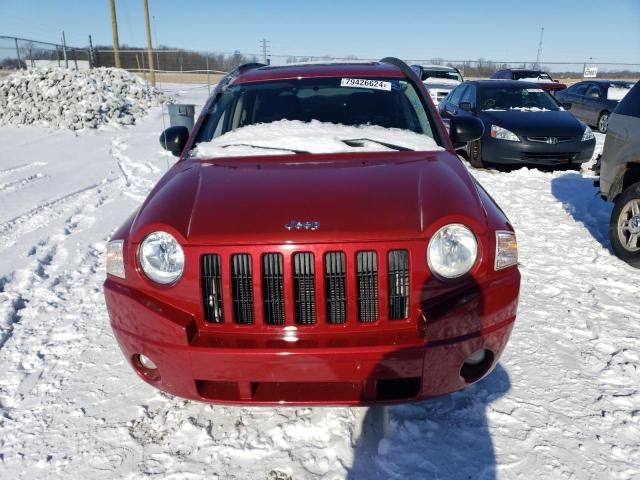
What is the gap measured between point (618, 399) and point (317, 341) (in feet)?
5.94

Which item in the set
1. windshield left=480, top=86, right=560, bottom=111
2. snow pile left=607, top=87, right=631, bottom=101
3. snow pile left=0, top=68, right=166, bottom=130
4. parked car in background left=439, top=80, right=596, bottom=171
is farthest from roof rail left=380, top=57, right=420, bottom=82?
snow pile left=607, top=87, right=631, bottom=101

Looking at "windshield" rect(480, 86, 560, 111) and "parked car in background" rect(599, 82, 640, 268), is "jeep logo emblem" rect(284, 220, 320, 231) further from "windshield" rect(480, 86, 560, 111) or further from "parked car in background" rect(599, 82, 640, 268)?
"windshield" rect(480, 86, 560, 111)

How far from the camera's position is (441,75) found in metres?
17.7

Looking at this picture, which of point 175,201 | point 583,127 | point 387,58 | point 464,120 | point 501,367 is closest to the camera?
point 175,201

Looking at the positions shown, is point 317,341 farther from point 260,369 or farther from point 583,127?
point 583,127

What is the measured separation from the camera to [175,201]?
245cm

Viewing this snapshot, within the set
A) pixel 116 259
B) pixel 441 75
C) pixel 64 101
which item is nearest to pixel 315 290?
pixel 116 259

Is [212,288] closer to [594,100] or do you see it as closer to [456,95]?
[456,95]

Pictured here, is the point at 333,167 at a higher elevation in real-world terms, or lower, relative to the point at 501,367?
higher

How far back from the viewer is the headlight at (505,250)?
228 cm

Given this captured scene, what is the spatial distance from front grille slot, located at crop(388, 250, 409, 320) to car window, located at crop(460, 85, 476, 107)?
8.56 meters

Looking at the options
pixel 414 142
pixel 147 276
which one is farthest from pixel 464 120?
pixel 147 276

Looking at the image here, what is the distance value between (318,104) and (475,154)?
618 centimetres

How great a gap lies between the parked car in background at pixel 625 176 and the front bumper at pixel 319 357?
314 cm
